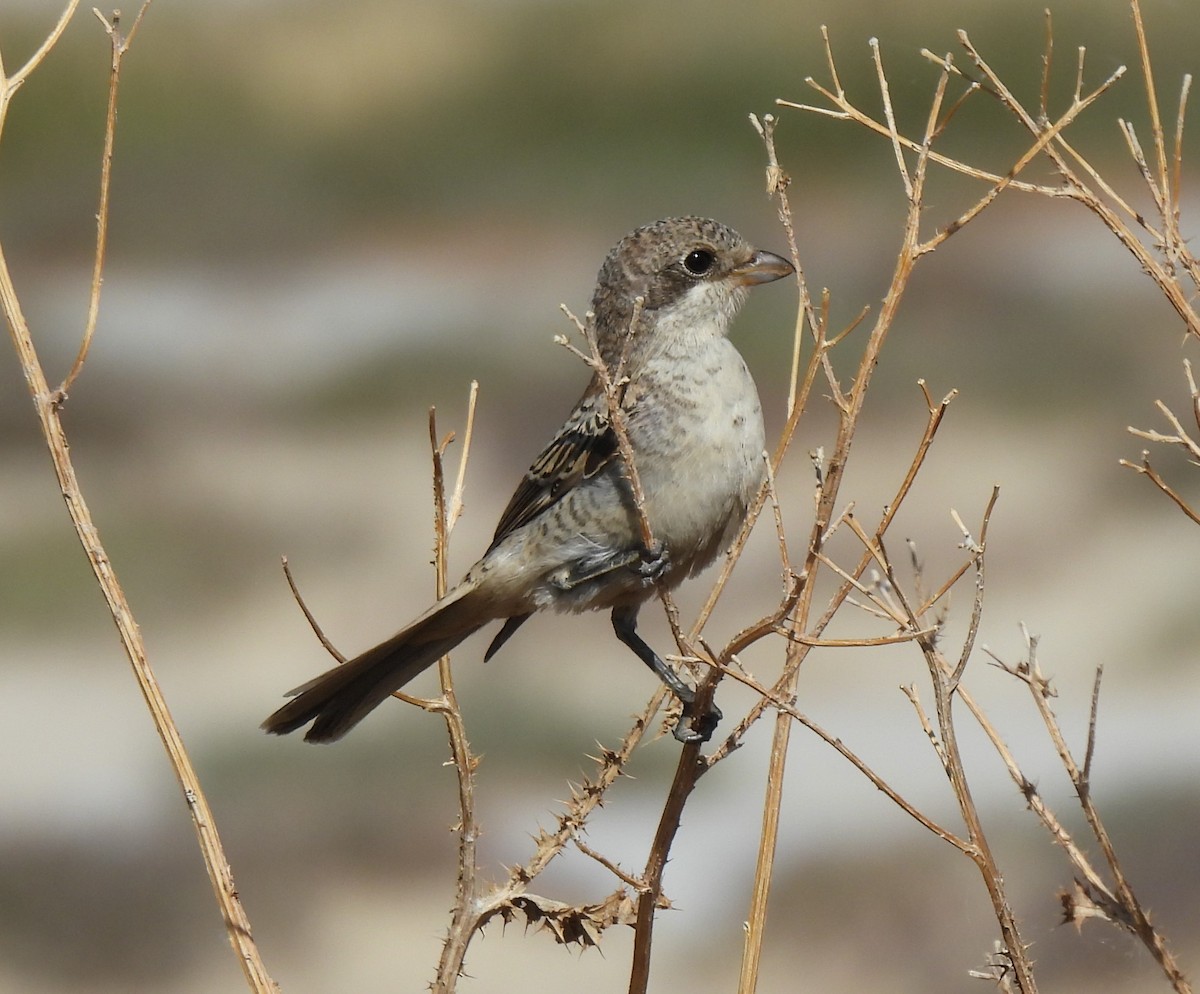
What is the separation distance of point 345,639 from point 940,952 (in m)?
2.82

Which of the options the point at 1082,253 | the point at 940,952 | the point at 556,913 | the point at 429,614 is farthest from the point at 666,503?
the point at 1082,253

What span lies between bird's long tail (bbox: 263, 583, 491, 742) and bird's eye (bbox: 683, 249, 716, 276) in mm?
788

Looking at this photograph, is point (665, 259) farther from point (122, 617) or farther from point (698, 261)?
point (122, 617)

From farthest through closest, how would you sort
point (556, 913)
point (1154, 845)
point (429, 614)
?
point (1154, 845) < point (429, 614) < point (556, 913)

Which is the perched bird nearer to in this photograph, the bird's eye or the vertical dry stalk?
the bird's eye

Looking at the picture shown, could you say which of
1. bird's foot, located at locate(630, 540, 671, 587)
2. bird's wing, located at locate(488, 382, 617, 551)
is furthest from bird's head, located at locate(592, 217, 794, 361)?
bird's foot, located at locate(630, 540, 671, 587)

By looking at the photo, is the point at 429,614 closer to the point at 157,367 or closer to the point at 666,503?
the point at 666,503

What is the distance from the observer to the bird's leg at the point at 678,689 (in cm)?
212

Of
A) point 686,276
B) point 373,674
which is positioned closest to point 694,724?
point 373,674

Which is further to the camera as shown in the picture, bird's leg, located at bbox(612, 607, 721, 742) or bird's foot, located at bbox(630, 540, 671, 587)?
bird's foot, located at bbox(630, 540, 671, 587)

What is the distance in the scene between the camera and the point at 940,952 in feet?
17.7

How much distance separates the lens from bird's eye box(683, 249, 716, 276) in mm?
2832

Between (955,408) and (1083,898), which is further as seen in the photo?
(955,408)

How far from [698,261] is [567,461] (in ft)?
1.60
